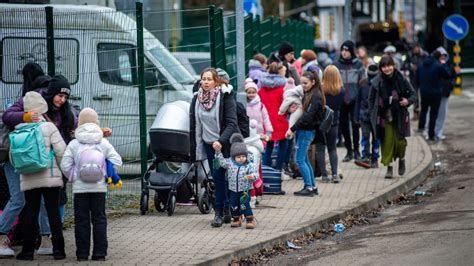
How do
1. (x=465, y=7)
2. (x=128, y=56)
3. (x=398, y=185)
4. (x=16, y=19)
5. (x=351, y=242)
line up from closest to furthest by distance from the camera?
1. (x=351, y=242)
2. (x=16, y=19)
3. (x=128, y=56)
4. (x=398, y=185)
5. (x=465, y=7)

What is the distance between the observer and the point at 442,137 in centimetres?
2452

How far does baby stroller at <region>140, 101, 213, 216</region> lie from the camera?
13422mm

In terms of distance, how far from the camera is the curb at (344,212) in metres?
10.7

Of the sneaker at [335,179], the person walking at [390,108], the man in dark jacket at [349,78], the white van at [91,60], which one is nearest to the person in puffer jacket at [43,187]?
the white van at [91,60]

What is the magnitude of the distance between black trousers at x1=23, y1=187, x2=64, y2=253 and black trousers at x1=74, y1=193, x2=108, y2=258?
0.61 ft

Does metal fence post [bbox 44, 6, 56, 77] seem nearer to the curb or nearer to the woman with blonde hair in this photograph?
the curb

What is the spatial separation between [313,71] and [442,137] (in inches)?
376

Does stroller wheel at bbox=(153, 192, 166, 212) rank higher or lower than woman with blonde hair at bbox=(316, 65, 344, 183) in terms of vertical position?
lower

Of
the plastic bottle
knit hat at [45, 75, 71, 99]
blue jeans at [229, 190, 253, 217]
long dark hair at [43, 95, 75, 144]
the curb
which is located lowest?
the plastic bottle

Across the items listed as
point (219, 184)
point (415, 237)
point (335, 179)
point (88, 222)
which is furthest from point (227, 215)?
point (335, 179)

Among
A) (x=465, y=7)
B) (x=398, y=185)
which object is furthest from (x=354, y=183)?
(x=465, y=7)

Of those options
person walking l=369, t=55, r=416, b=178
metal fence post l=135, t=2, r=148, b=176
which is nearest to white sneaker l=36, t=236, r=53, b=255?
metal fence post l=135, t=2, r=148, b=176

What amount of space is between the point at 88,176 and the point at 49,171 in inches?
13.8

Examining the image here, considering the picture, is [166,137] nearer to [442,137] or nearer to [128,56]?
[128,56]
